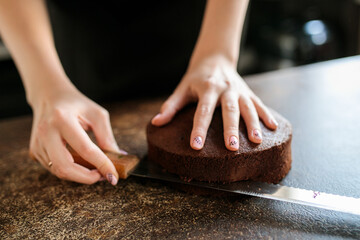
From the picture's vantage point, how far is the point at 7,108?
258 centimetres

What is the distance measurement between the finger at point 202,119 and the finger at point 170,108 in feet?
0.32

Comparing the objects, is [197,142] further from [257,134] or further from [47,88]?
[47,88]

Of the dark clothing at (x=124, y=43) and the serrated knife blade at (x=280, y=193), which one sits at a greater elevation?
the dark clothing at (x=124, y=43)

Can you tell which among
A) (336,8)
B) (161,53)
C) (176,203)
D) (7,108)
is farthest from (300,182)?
(336,8)

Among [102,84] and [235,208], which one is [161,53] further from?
[235,208]

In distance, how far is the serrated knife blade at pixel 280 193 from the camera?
0.80 m

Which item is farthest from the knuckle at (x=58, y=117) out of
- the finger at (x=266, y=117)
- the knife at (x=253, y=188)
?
the finger at (x=266, y=117)

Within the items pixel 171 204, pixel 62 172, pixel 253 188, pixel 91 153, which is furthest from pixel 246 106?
pixel 62 172

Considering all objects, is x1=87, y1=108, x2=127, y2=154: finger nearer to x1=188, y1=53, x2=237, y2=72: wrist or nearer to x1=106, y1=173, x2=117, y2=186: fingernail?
x1=106, y1=173, x2=117, y2=186: fingernail

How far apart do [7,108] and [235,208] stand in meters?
2.36

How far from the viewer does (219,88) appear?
1.10 meters

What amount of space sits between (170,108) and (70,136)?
34 cm

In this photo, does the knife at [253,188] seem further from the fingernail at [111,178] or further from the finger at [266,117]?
the finger at [266,117]

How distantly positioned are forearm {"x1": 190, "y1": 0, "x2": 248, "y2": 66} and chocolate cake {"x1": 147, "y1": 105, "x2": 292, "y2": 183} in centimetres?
37
